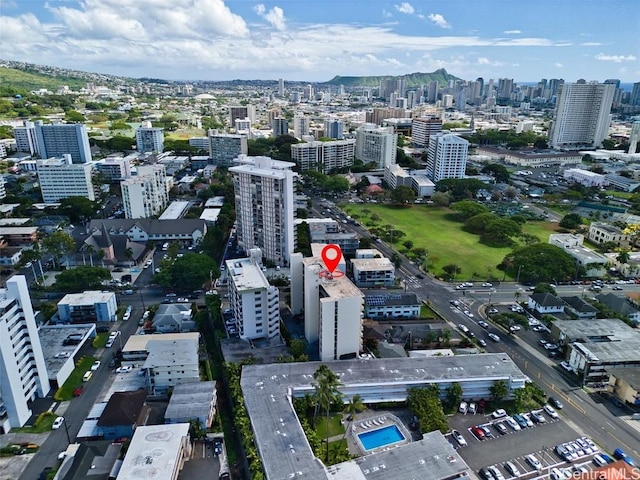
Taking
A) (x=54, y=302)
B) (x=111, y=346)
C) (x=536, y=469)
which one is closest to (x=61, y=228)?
(x=54, y=302)

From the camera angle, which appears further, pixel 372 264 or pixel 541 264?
pixel 372 264

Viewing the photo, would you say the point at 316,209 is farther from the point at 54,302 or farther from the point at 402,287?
the point at 54,302

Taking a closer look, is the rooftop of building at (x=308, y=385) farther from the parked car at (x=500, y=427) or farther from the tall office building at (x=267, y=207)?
the tall office building at (x=267, y=207)

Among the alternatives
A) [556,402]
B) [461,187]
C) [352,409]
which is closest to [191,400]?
[352,409]

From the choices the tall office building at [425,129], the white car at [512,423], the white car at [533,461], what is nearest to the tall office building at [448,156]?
the tall office building at [425,129]

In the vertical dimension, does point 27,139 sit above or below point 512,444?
above

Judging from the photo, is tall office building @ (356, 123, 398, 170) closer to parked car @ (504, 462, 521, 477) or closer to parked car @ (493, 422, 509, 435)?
parked car @ (493, 422, 509, 435)

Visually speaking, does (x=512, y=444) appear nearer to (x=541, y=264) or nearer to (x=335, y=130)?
(x=541, y=264)
